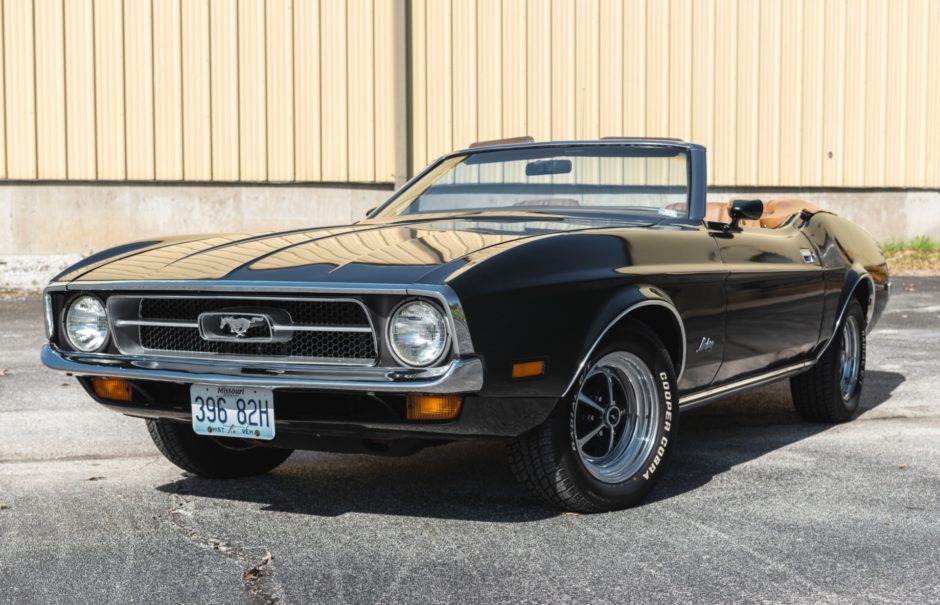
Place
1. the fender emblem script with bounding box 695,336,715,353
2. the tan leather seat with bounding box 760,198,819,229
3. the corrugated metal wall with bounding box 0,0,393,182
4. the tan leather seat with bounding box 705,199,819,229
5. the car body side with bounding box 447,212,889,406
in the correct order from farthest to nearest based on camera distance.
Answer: the corrugated metal wall with bounding box 0,0,393,182
the tan leather seat with bounding box 705,199,819,229
the tan leather seat with bounding box 760,198,819,229
the fender emblem script with bounding box 695,336,715,353
the car body side with bounding box 447,212,889,406

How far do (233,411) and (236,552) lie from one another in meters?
0.47

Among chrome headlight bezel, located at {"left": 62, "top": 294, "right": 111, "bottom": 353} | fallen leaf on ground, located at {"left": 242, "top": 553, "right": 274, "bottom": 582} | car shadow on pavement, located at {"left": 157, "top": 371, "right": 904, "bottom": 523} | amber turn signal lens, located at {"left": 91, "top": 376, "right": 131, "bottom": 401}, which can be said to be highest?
chrome headlight bezel, located at {"left": 62, "top": 294, "right": 111, "bottom": 353}

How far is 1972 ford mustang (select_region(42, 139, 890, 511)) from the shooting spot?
147 inches

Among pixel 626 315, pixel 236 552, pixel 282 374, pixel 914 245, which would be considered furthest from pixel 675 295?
pixel 914 245

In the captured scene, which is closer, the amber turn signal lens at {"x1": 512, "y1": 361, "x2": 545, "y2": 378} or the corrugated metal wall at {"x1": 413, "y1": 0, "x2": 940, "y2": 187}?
the amber turn signal lens at {"x1": 512, "y1": 361, "x2": 545, "y2": 378}

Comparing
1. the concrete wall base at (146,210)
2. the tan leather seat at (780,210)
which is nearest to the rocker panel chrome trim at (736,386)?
the tan leather seat at (780,210)

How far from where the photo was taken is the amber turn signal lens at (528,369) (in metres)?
3.76

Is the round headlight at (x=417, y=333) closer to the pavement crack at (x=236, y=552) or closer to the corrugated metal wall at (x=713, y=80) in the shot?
the pavement crack at (x=236, y=552)

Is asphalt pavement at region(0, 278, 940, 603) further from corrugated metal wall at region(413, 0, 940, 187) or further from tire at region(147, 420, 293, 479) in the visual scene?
corrugated metal wall at region(413, 0, 940, 187)

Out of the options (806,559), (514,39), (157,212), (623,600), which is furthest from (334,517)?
(514,39)

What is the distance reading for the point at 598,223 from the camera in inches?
187

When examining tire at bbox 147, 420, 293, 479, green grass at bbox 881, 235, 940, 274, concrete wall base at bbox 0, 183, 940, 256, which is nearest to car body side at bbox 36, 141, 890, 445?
tire at bbox 147, 420, 293, 479

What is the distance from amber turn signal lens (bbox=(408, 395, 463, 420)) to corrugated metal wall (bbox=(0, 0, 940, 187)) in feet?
36.1

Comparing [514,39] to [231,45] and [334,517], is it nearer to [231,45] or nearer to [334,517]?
[231,45]
